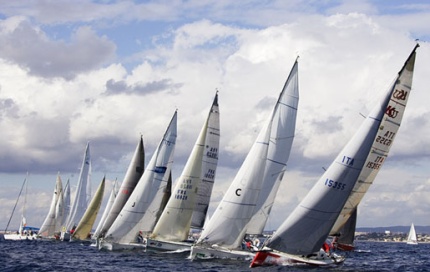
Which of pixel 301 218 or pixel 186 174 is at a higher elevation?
pixel 186 174

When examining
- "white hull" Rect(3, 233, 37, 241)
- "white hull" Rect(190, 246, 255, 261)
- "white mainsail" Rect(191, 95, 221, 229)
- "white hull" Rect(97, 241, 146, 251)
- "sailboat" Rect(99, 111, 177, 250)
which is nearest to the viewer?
"white hull" Rect(190, 246, 255, 261)

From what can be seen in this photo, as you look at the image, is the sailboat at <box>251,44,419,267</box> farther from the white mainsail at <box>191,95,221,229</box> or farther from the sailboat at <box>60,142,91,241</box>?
the sailboat at <box>60,142,91,241</box>

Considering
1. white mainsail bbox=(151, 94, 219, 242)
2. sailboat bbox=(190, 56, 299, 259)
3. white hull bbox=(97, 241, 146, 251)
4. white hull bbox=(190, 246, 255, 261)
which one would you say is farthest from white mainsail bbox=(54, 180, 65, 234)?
white hull bbox=(190, 246, 255, 261)

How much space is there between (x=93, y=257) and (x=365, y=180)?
2172 cm

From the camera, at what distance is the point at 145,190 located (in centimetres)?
6391

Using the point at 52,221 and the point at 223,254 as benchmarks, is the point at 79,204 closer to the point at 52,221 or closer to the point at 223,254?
the point at 52,221

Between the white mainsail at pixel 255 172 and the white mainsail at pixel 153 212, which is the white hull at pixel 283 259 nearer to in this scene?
the white mainsail at pixel 255 172

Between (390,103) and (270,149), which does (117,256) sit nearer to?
(270,149)

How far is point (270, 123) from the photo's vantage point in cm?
4894

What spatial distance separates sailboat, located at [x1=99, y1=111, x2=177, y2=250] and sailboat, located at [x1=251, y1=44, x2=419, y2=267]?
68.9 feet

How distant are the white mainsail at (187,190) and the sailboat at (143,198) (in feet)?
16.6

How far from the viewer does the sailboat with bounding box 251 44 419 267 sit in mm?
41812

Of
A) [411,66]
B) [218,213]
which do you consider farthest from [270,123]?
[411,66]

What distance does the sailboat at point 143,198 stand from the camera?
6266cm
